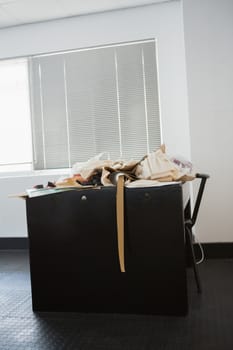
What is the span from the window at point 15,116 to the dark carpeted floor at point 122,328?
71.5 inches

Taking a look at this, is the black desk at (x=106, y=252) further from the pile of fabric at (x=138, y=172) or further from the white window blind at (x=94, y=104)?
the white window blind at (x=94, y=104)

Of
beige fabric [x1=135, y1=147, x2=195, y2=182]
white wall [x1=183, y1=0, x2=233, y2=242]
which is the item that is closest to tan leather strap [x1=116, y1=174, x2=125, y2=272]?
beige fabric [x1=135, y1=147, x2=195, y2=182]

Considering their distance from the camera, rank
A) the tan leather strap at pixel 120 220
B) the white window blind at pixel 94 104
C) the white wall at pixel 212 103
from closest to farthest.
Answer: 1. the tan leather strap at pixel 120 220
2. the white wall at pixel 212 103
3. the white window blind at pixel 94 104

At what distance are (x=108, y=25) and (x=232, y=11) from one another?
1.22 m

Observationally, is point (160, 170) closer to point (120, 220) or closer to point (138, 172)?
point (138, 172)

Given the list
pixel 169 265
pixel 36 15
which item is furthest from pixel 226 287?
pixel 36 15

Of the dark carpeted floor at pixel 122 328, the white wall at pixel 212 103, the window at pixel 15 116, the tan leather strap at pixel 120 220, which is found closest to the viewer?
the dark carpeted floor at pixel 122 328

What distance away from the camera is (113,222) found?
1.93 metres

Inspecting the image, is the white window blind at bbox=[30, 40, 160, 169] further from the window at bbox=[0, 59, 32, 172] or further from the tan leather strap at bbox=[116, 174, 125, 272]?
the tan leather strap at bbox=[116, 174, 125, 272]

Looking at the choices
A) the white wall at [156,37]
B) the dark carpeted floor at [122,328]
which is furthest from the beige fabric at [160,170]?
the white wall at [156,37]

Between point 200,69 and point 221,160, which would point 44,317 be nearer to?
point 221,160

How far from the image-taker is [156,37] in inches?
131

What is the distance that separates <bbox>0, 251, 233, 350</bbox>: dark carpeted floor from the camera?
63.3 inches

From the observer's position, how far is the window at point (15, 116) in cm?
370
